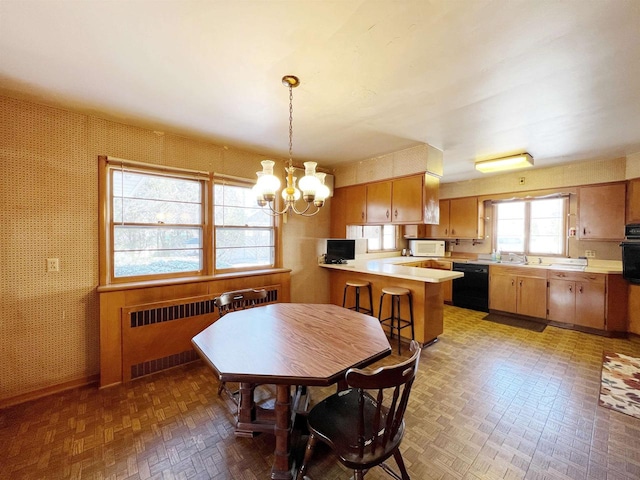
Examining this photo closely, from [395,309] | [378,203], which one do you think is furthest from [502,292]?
[378,203]

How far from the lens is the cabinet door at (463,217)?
17.5 ft

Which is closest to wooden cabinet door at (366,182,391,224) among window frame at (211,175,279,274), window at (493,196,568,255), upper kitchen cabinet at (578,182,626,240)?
window frame at (211,175,279,274)

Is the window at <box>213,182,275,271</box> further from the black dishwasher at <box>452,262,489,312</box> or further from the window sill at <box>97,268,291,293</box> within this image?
the black dishwasher at <box>452,262,489,312</box>

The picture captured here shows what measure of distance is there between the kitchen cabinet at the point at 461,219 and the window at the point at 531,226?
36 centimetres

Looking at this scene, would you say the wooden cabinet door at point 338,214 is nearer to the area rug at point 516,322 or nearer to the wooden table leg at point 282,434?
the area rug at point 516,322

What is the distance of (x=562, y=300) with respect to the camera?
4.07 meters

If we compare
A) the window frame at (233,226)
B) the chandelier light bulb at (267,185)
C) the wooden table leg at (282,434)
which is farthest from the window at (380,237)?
the wooden table leg at (282,434)

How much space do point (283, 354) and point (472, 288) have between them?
15.3 ft

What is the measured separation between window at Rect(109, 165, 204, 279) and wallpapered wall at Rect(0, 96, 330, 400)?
18 cm

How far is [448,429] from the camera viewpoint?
194 centimetres

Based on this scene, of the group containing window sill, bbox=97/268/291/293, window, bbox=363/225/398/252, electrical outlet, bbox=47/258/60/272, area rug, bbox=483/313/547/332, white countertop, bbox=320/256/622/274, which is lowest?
area rug, bbox=483/313/547/332

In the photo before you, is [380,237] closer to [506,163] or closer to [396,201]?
[396,201]

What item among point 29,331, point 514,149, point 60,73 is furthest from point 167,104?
point 514,149

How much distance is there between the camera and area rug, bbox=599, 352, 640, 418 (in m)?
2.21
